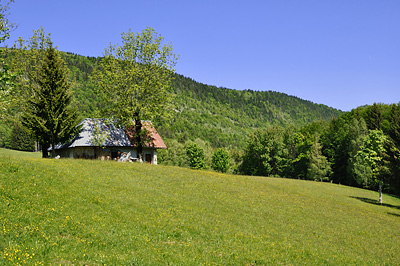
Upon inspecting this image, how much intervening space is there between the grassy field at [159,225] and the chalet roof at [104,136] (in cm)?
1355

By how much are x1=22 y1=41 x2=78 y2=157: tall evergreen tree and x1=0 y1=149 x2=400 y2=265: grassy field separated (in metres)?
10.5

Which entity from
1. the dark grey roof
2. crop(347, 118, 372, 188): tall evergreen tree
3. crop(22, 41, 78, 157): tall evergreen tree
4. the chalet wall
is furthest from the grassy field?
crop(347, 118, 372, 188): tall evergreen tree

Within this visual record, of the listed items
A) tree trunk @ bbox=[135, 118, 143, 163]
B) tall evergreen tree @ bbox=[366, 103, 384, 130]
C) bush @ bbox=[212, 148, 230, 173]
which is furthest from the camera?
bush @ bbox=[212, 148, 230, 173]

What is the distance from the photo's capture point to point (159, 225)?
64.6 ft

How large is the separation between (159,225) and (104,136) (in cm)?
3319

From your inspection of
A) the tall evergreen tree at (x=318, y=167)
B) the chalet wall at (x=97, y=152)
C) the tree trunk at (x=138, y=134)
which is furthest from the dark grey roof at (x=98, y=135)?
the tall evergreen tree at (x=318, y=167)

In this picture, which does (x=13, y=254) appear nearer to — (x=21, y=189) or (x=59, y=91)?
(x=21, y=189)

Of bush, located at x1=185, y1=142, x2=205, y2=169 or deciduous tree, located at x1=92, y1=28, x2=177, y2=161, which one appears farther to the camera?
bush, located at x1=185, y1=142, x2=205, y2=169

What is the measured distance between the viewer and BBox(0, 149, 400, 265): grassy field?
541 inches

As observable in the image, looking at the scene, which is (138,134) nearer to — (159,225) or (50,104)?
(50,104)

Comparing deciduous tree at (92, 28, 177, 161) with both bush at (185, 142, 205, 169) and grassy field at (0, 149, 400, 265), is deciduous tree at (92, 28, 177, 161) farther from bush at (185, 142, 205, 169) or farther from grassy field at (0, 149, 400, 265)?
bush at (185, 142, 205, 169)

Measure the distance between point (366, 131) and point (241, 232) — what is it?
258 feet

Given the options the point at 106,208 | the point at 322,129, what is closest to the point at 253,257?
the point at 106,208

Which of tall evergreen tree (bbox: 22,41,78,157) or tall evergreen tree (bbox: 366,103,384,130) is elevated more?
tall evergreen tree (bbox: 366,103,384,130)
